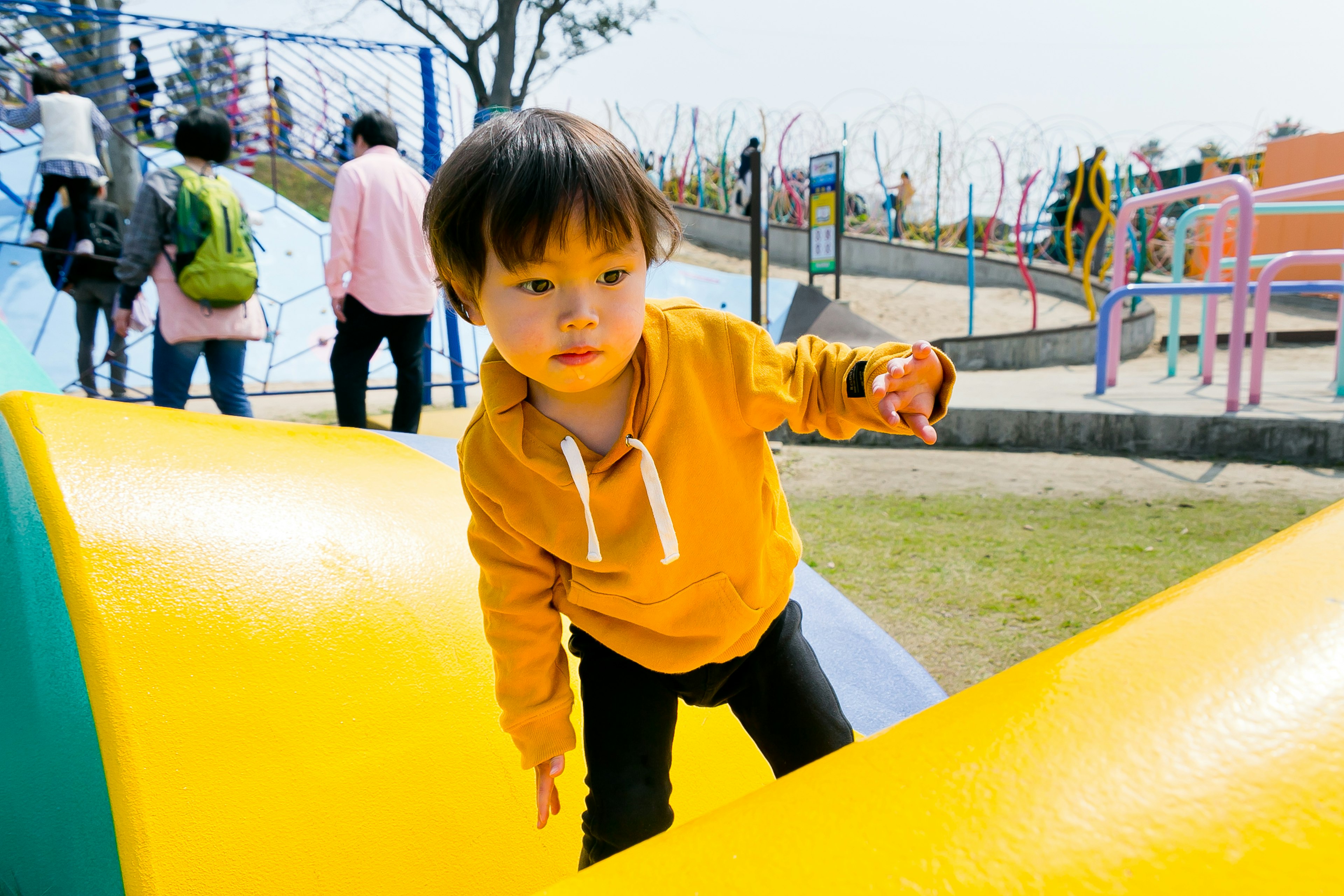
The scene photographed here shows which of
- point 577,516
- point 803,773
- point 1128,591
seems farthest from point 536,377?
point 1128,591

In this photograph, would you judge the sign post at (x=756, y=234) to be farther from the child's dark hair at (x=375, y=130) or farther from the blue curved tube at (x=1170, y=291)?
the child's dark hair at (x=375, y=130)

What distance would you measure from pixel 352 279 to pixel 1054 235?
11975 mm

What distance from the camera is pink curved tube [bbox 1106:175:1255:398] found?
5.03m

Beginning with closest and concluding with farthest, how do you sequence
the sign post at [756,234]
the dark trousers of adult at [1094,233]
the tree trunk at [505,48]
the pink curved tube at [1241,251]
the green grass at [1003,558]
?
the green grass at [1003,558]
the pink curved tube at [1241,251]
the sign post at [756,234]
the dark trousers of adult at [1094,233]
the tree trunk at [505,48]

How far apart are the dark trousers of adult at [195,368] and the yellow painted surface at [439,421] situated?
3.82 feet

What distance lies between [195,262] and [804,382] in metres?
3.17

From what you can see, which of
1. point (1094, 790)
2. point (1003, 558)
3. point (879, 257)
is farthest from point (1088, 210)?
point (1094, 790)

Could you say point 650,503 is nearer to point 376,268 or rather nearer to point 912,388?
point 912,388

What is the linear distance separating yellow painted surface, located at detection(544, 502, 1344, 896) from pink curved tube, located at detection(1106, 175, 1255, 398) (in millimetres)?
5005

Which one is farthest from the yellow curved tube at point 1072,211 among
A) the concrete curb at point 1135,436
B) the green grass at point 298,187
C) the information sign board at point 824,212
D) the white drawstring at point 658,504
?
the white drawstring at point 658,504

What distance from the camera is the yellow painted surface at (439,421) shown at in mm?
5359

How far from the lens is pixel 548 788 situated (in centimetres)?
122

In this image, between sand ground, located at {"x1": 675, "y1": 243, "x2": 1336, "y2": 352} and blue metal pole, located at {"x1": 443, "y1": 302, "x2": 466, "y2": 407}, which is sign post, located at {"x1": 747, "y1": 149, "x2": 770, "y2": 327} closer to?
blue metal pole, located at {"x1": 443, "y1": 302, "x2": 466, "y2": 407}

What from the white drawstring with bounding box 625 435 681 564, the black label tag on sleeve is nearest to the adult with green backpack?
the white drawstring with bounding box 625 435 681 564
